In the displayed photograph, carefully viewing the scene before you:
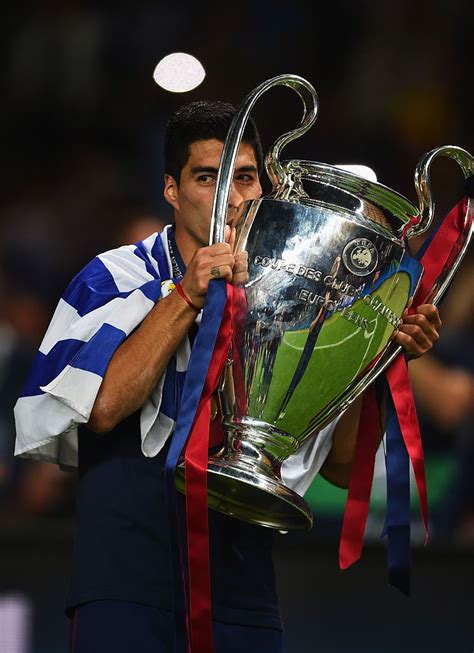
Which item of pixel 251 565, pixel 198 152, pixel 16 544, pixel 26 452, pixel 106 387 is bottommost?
pixel 16 544

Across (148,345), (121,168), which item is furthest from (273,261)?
(121,168)

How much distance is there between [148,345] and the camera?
5.99ft

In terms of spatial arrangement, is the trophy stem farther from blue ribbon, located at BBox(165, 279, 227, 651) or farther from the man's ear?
the man's ear

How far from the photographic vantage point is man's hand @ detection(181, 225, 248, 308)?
175 centimetres

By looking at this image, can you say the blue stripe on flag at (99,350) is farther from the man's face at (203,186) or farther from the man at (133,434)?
the man's face at (203,186)

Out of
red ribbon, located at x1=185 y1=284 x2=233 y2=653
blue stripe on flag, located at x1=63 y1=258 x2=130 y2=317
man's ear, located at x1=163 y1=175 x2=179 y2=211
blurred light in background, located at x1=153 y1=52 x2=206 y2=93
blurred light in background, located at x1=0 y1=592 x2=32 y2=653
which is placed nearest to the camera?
red ribbon, located at x1=185 y1=284 x2=233 y2=653

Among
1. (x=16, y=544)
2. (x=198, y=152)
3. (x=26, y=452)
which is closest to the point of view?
(x=26, y=452)

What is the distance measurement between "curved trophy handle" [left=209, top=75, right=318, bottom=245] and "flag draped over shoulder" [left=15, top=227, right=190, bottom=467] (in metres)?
0.20

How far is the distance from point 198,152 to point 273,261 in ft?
1.38

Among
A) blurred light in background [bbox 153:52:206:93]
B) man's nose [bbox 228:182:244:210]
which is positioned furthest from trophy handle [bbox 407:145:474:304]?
blurred light in background [bbox 153:52:206:93]

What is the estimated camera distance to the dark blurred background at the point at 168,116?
12.5 ft

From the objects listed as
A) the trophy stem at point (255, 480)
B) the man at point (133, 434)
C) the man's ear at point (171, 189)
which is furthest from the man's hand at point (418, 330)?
the man's ear at point (171, 189)

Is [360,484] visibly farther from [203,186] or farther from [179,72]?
[179,72]

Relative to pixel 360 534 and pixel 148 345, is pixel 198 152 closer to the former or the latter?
pixel 148 345
